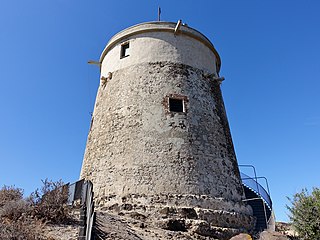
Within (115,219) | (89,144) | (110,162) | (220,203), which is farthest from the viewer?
(89,144)

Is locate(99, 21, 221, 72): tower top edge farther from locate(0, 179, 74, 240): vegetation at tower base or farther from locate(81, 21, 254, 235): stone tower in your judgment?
locate(0, 179, 74, 240): vegetation at tower base

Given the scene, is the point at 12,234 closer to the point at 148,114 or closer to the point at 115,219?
the point at 115,219

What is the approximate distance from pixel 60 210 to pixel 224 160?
6042mm

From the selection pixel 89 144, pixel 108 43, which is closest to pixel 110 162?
pixel 89 144

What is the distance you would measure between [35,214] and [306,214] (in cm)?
748

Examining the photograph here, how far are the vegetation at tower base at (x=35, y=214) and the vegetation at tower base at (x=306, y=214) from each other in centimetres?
Answer: 654

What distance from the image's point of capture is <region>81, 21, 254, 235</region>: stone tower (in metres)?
9.05

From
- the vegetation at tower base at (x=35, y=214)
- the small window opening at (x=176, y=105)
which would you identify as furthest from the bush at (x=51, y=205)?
the small window opening at (x=176, y=105)

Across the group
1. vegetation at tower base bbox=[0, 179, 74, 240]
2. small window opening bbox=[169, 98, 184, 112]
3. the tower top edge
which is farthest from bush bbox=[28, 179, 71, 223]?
the tower top edge

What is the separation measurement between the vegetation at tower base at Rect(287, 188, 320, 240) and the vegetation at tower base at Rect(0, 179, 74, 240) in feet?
21.4

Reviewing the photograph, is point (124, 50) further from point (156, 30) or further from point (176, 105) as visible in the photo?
point (176, 105)

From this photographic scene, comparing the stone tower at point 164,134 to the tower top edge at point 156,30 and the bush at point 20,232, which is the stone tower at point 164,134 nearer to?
the tower top edge at point 156,30

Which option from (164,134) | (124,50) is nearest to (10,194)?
(164,134)

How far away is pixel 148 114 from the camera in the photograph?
1036 cm
